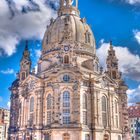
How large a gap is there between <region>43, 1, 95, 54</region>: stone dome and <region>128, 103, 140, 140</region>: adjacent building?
34.7 m

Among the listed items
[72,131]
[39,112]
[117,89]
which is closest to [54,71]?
[39,112]

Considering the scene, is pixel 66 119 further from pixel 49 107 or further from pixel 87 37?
pixel 87 37

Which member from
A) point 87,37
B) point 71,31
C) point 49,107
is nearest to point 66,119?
point 49,107

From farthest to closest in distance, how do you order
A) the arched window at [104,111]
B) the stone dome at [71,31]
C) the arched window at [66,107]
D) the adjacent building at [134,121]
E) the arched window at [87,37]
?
the adjacent building at [134,121] < the arched window at [87,37] < the stone dome at [71,31] < the arched window at [104,111] < the arched window at [66,107]

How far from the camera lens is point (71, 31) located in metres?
70.1

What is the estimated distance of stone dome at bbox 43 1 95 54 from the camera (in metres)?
70.6

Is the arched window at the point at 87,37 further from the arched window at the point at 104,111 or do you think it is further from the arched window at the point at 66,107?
the arched window at the point at 66,107

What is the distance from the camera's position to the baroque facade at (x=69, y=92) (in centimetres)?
5825

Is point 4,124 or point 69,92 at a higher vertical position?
point 69,92

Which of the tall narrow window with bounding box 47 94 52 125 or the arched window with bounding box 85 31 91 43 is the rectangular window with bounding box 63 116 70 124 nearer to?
the tall narrow window with bounding box 47 94 52 125

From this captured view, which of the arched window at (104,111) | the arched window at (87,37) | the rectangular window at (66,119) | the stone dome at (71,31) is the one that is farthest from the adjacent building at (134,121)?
the rectangular window at (66,119)

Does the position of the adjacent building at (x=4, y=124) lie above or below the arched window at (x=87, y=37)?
below

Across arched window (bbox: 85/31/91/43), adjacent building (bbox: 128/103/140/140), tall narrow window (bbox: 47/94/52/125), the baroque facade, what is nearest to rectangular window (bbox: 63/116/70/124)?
the baroque facade

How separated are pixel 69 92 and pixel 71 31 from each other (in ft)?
57.3
